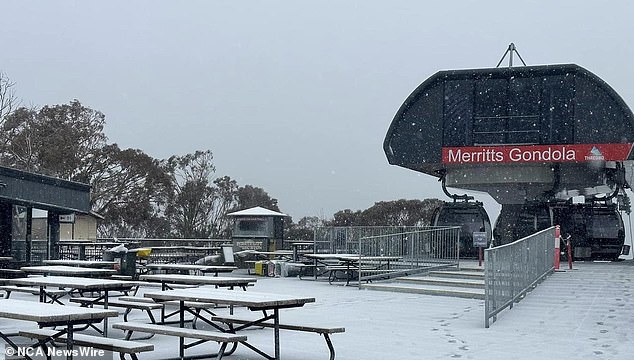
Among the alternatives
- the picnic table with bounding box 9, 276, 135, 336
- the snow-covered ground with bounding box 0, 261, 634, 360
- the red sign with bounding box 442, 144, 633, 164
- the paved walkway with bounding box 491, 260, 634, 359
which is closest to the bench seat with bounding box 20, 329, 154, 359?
the snow-covered ground with bounding box 0, 261, 634, 360

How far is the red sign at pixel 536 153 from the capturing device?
26016 millimetres

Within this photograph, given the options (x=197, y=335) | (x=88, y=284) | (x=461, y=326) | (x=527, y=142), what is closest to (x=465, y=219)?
(x=527, y=142)

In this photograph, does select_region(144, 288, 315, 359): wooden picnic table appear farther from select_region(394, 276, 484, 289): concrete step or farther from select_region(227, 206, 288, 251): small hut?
select_region(227, 206, 288, 251): small hut

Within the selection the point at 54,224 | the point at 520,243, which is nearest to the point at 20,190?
the point at 54,224

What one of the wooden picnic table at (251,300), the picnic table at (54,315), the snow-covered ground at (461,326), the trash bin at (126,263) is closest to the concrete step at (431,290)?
the snow-covered ground at (461,326)

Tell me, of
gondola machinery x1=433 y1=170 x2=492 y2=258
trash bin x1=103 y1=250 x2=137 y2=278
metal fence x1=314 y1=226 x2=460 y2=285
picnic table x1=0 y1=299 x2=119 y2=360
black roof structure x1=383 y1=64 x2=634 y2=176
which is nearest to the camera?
picnic table x1=0 y1=299 x2=119 y2=360

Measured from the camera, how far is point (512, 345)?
1062 centimetres

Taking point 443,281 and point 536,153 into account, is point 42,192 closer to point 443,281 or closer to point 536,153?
point 443,281

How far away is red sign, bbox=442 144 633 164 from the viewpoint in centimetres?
2602

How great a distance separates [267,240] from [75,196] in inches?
276

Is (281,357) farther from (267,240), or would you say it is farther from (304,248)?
(304,248)

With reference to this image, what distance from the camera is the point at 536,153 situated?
26.8 metres

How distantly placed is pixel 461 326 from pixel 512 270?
2.05 metres

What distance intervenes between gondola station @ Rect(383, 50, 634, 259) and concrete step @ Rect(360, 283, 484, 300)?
9.43 meters
